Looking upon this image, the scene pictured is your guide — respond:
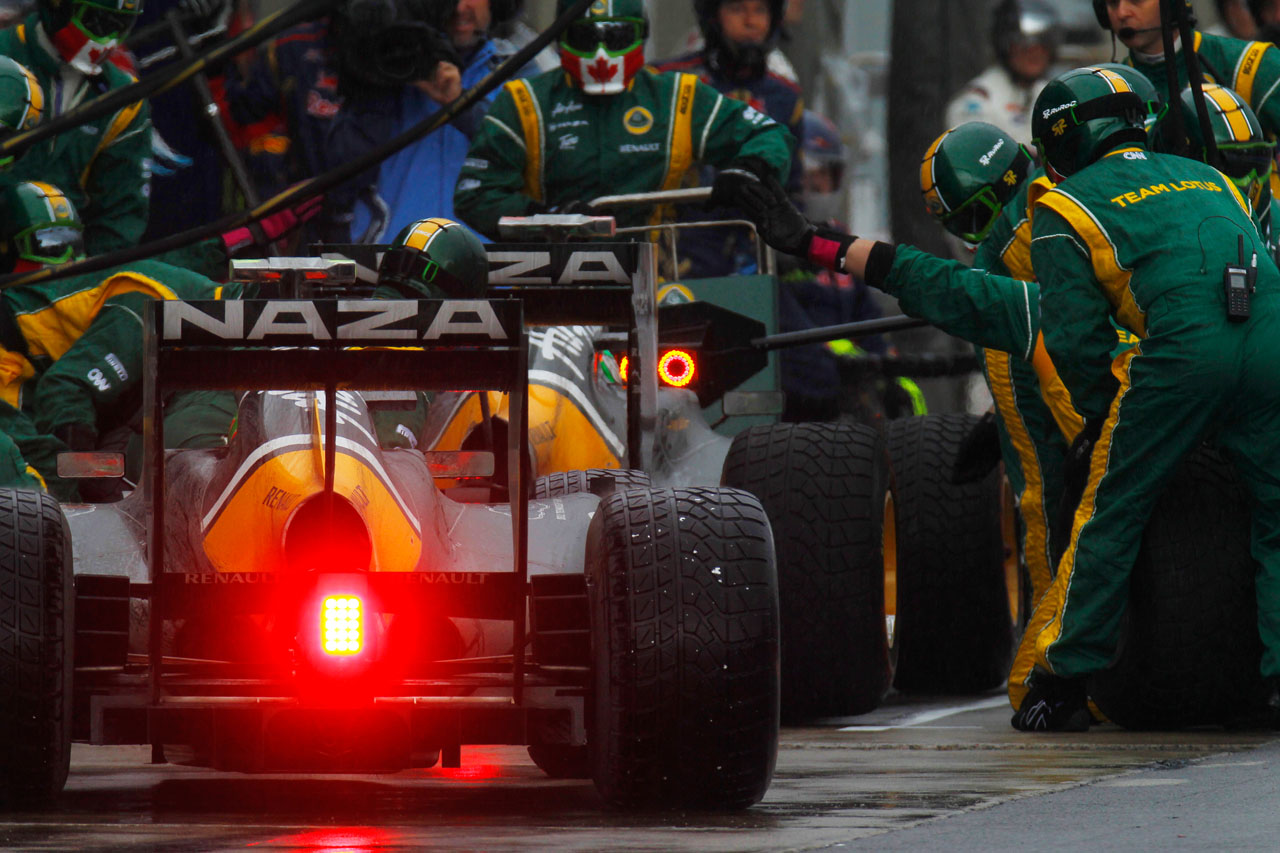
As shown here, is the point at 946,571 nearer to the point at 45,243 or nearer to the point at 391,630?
the point at 45,243

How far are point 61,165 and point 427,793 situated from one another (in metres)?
4.80

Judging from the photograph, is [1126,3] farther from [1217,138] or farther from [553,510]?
[553,510]

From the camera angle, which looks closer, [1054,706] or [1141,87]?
[1054,706]

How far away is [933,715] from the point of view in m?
8.45

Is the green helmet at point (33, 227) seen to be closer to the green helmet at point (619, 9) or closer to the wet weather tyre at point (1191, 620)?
the green helmet at point (619, 9)

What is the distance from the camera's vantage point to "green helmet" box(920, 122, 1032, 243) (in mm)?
8508

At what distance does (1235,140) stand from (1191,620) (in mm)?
1883

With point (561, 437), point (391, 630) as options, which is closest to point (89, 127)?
point (561, 437)

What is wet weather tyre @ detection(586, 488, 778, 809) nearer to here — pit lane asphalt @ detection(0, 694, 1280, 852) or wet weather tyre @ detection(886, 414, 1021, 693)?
pit lane asphalt @ detection(0, 694, 1280, 852)

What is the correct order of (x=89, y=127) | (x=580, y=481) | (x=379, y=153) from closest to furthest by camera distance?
(x=379, y=153) → (x=580, y=481) → (x=89, y=127)

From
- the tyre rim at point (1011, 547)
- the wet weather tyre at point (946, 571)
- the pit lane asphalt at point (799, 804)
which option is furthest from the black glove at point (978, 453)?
the pit lane asphalt at point (799, 804)

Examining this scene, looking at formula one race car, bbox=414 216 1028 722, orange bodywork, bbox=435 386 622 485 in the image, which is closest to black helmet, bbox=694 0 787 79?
formula one race car, bbox=414 216 1028 722

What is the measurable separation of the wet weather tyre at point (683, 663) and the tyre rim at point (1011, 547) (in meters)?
4.23

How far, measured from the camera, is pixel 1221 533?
24.2 feet
